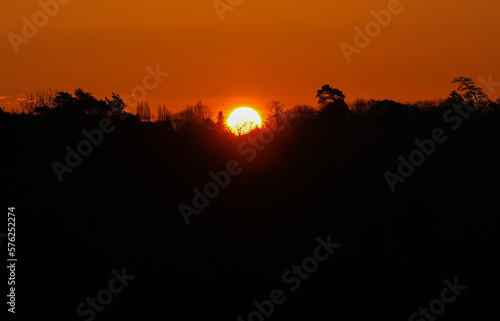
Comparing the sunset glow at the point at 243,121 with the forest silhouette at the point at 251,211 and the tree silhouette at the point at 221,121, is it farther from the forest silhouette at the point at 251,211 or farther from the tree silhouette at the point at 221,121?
the forest silhouette at the point at 251,211

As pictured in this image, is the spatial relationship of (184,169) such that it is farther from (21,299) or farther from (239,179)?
(21,299)

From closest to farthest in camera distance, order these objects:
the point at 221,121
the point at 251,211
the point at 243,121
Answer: the point at 251,211
the point at 243,121
the point at 221,121

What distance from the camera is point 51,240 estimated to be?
68000 mm

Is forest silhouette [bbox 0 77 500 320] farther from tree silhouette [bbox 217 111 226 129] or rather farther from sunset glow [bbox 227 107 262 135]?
tree silhouette [bbox 217 111 226 129]

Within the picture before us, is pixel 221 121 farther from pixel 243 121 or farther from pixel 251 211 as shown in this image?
pixel 251 211

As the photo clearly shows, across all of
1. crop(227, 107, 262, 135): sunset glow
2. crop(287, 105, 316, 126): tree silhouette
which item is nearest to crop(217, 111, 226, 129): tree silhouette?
crop(227, 107, 262, 135): sunset glow

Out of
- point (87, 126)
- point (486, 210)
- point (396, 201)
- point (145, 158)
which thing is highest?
point (87, 126)

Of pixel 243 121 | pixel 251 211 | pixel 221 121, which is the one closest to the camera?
pixel 251 211

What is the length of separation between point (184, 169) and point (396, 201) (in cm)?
2930

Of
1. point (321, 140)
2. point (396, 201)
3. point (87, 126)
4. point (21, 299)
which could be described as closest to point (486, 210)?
point (396, 201)

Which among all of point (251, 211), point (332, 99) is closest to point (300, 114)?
point (332, 99)

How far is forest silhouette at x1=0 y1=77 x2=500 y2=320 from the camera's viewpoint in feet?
224

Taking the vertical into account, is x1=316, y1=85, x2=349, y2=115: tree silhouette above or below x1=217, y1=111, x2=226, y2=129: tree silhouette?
below

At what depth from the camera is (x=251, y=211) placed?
85.1 metres
